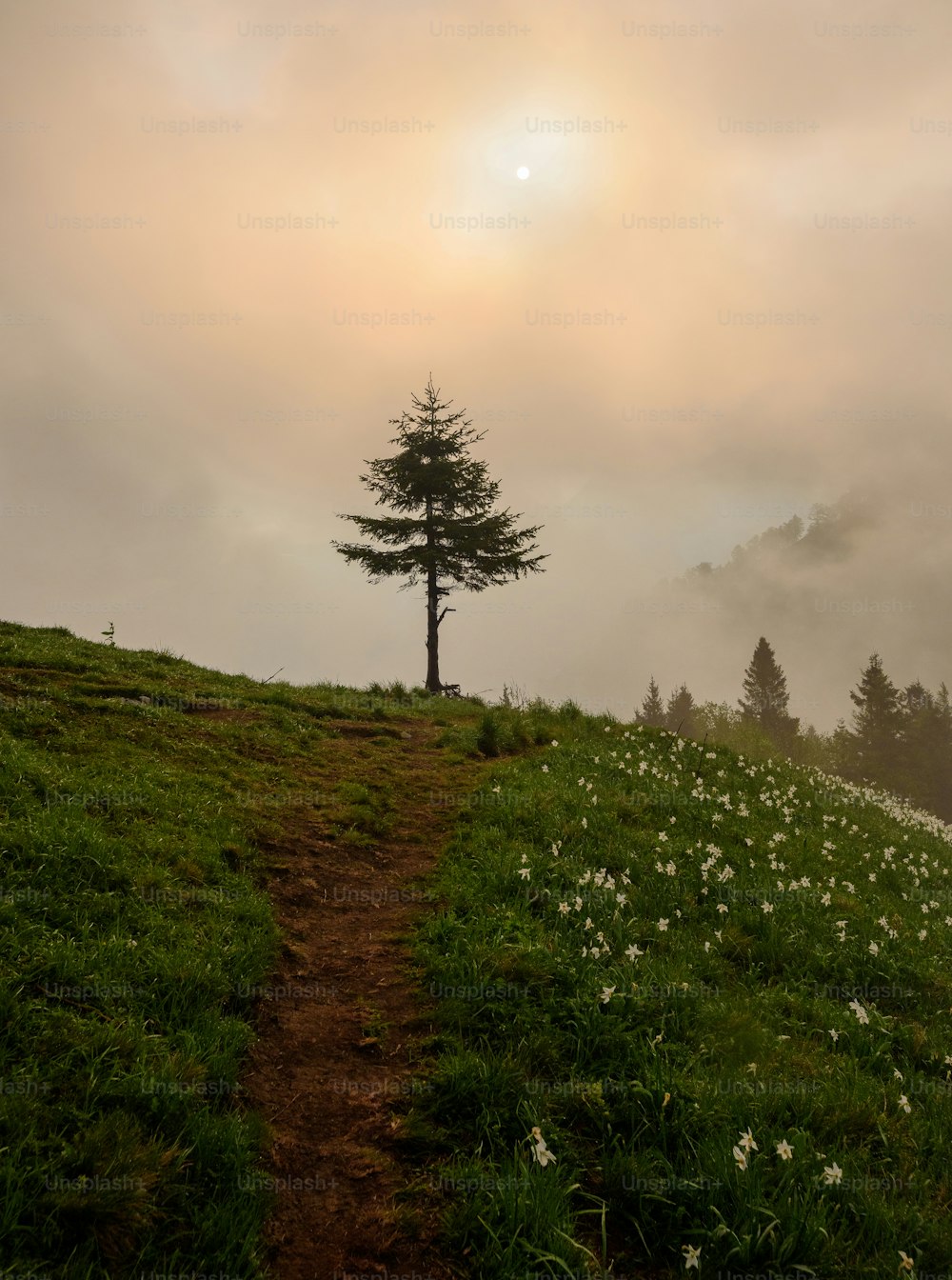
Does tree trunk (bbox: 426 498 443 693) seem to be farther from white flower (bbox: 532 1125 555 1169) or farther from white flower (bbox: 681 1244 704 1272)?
white flower (bbox: 681 1244 704 1272)

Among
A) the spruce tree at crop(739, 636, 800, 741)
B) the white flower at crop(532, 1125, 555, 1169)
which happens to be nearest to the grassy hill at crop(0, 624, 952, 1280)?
the white flower at crop(532, 1125, 555, 1169)

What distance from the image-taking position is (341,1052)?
5379 millimetres

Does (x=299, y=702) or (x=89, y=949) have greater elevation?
(x=299, y=702)

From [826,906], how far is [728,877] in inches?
52.8

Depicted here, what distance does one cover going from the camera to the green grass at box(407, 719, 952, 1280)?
3.99m

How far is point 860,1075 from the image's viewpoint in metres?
5.50

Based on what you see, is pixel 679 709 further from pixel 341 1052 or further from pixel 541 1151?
pixel 541 1151

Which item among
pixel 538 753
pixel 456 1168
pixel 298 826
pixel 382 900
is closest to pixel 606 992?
pixel 456 1168

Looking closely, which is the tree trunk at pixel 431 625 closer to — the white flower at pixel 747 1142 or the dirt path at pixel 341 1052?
the dirt path at pixel 341 1052


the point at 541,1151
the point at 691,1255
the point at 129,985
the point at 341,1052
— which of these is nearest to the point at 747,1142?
the point at 691,1255

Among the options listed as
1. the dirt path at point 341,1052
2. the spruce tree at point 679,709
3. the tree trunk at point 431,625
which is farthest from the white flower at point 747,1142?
the spruce tree at point 679,709

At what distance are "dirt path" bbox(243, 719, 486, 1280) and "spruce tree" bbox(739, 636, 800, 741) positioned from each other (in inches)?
3602

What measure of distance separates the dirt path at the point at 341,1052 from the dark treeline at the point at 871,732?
227ft

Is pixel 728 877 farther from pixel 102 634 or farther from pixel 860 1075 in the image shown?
pixel 102 634
